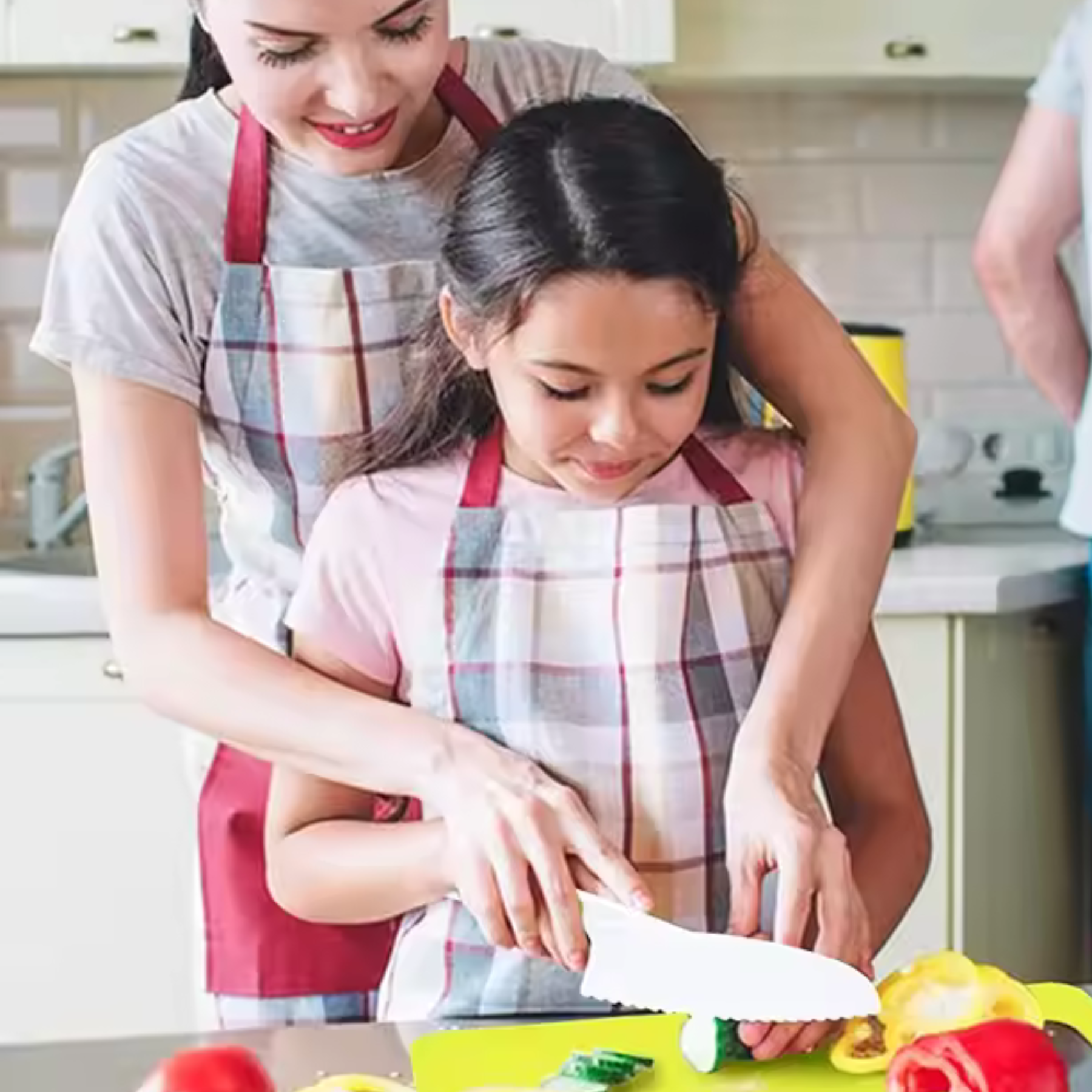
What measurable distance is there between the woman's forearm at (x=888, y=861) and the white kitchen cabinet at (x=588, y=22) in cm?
129

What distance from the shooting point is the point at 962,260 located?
263cm

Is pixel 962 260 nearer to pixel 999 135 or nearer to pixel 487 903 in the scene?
pixel 999 135

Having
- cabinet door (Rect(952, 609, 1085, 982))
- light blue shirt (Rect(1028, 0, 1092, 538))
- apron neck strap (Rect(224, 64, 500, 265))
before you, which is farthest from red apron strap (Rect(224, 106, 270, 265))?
cabinet door (Rect(952, 609, 1085, 982))

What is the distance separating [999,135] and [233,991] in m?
1.71

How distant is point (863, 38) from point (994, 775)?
0.83m

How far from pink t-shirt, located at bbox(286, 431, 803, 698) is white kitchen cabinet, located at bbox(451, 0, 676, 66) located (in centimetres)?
119

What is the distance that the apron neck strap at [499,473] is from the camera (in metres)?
1.14

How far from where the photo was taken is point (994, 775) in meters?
2.23

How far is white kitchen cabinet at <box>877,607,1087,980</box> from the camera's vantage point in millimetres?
2176

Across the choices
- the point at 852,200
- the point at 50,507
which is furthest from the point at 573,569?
the point at 852,200

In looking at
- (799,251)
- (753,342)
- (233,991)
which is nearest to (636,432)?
(753,342)

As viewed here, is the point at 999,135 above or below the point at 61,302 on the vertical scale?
above

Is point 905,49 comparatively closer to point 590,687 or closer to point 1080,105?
point 1080,105

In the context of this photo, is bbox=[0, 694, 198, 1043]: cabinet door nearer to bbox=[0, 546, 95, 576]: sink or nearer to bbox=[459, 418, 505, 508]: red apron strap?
bbox=[0, 546, 95, 576]: sink
